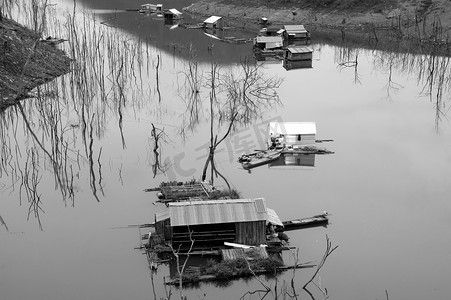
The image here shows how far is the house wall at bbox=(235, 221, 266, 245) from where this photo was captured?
20.6m

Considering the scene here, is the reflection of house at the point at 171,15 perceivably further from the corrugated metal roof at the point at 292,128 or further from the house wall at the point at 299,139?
the house wall at the point at 299,139

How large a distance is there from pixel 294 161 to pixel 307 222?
24.2ft

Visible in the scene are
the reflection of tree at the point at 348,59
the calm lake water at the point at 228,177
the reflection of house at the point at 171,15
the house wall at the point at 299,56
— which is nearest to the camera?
the calm lake water at the point at 228,177

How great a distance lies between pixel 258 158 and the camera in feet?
93.7

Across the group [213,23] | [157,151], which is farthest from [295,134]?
[213,23]

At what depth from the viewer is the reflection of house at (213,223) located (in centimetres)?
2048

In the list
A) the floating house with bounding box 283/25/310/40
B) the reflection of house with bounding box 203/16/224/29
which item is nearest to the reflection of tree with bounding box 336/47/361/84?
the floating house with bounding box 283/25/310/40

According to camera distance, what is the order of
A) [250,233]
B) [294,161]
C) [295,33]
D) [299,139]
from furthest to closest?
[295,33] → [299,139] → [294,161] → [250,233]

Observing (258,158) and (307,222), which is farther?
(258,158)

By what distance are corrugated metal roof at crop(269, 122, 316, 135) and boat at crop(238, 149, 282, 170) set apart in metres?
1.49

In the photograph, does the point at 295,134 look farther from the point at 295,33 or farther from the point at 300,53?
the point at 295,33

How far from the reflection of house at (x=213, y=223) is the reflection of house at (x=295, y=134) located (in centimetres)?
982

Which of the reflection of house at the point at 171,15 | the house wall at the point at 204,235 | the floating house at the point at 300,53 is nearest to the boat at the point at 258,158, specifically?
the house wall at the point at 204,235

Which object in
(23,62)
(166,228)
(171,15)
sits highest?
(171,15)
